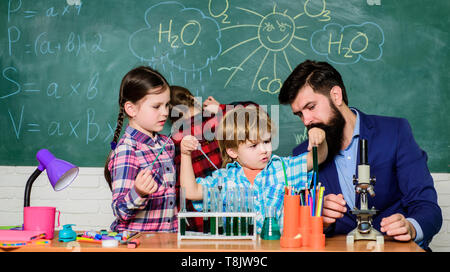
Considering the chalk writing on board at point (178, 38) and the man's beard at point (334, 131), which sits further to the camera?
the chalk writing on board at point (178, 38)

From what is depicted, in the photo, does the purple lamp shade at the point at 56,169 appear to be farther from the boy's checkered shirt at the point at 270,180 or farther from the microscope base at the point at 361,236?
the microscope base at the point at 361,236

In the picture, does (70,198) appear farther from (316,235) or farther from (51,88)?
(316,235)

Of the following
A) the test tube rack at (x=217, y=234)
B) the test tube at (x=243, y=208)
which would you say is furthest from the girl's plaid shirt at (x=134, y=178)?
the test tube at (x=243, y=208)

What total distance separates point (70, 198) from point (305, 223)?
75.9 inches

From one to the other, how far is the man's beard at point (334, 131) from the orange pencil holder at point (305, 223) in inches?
33.0

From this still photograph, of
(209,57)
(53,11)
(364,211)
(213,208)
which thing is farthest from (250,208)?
(53,11)

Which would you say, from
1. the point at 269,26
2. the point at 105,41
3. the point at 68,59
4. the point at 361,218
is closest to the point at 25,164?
the point at 68,59

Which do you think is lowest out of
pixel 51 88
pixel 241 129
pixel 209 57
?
pixel 241 129

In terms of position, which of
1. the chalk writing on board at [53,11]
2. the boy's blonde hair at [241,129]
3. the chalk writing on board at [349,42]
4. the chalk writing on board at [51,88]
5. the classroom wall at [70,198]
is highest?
the chalk writing on board at [53,11]

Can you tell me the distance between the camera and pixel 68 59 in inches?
120

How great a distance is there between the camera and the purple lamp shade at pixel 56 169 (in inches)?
71.0

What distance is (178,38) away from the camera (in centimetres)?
299

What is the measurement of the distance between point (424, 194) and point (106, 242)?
54.1 inches

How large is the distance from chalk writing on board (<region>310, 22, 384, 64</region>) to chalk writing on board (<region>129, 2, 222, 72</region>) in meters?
0.62
